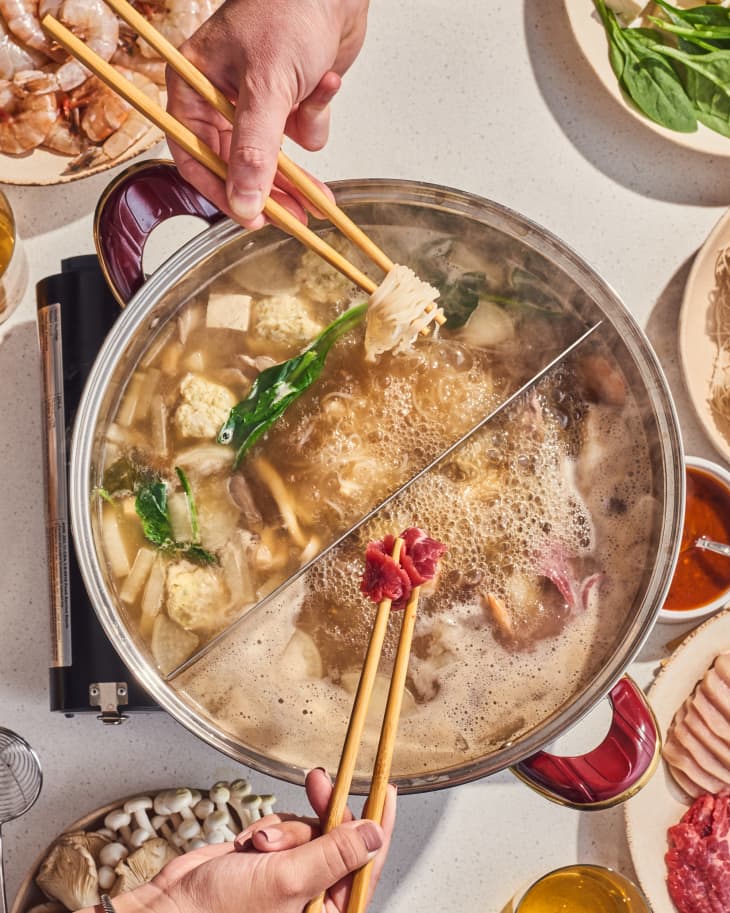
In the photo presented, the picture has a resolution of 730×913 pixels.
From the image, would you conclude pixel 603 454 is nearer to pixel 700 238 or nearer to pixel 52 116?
pixel 700 238

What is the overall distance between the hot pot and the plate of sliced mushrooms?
36 centimetres

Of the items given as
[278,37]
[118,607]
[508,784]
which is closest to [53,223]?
[278,37]

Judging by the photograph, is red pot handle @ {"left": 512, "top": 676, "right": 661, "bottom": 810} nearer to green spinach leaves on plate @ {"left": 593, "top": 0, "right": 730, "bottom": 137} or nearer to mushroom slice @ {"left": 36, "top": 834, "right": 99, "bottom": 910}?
mushroom slice @ {"left": 36, "top": 834, "right": 99, "bottom": 910}

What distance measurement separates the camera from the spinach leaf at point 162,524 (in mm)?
1943

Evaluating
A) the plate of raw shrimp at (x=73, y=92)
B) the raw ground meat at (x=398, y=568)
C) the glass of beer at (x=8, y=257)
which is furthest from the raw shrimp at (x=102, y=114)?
the raw ground meat at (x=398, y=568)

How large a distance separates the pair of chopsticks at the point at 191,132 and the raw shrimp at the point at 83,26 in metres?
0.63

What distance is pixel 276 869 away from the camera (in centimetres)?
151

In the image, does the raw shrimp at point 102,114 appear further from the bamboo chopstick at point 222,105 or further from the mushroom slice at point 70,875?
the mushroom slice at point 70,875

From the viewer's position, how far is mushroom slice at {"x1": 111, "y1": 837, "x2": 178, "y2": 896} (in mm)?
2068

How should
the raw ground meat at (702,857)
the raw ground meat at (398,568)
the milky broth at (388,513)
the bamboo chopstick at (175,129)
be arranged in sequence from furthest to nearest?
the raw ground meat at (702,857), the milky broth at (388,513), the raw ground meat at (398,568), the bamboo chopstick at (175,129)

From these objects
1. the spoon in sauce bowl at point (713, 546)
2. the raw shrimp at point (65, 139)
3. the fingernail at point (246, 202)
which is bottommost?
the spoon in sauce bowl at point (713, 546)

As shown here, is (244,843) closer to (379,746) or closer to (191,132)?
(379,746)

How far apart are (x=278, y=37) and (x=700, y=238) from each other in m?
1.28

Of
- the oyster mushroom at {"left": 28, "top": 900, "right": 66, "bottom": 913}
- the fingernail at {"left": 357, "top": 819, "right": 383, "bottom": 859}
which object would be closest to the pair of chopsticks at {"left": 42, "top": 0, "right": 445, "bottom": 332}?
the fingernail at {"left": 357, "top": 819, "right": 383, "bottom": 859}
